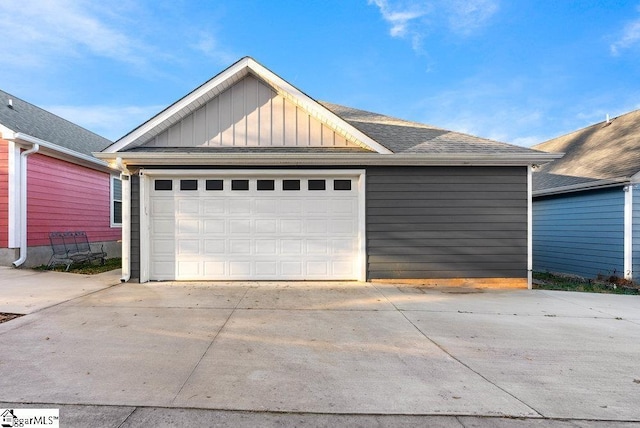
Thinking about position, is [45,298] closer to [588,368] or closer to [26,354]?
[26,354]

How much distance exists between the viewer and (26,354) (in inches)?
139

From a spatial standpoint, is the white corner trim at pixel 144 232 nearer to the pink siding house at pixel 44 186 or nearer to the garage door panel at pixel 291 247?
the garage door panel at pixel 291 247

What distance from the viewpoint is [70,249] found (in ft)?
33.7

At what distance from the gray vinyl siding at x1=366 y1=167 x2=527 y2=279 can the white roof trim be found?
0.95m

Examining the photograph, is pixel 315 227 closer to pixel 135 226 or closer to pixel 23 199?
pixel 135 226

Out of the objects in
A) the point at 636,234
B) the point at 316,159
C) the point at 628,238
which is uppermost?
the point at 316,159

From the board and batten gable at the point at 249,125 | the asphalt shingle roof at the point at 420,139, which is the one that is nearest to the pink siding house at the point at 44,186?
the board and batten gable at the point at 249,125

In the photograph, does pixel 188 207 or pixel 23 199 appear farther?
pixel 23 199

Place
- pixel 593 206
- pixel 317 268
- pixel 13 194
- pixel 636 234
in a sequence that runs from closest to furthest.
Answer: pixel 317 268
pixel 636 234
pixel 13 194
pixel 593 206

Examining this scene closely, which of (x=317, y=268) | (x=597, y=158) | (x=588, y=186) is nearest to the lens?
(x=317, y=268)

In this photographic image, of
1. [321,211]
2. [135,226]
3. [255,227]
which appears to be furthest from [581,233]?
[135,226]

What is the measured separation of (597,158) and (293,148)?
10095mm

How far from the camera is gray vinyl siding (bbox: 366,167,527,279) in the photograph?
7.51m

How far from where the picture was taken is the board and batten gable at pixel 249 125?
25.3 feet
